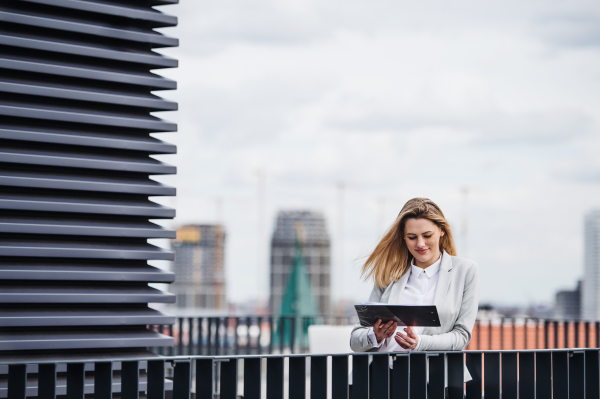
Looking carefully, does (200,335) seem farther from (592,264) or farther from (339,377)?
(592,264)

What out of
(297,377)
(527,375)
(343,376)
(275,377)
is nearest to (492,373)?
(527,375)

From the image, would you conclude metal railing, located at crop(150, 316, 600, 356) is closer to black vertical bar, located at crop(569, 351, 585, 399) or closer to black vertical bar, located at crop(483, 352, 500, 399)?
black vertical bar, located at crop(483, 352, 500, 399)

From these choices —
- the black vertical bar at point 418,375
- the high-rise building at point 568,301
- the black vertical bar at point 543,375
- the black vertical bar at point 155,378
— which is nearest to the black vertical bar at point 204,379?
the black vertical bar at point 155,378

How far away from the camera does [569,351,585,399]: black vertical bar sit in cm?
423

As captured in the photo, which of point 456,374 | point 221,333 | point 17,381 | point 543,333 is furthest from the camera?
point 543,333

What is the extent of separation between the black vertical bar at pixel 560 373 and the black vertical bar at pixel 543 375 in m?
0.08

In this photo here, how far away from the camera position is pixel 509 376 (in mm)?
4141

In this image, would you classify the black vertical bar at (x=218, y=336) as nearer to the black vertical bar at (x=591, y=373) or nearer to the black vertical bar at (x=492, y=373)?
the black vertical bar at (x=492, y=373)

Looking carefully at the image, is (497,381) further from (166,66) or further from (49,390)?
(166,66)

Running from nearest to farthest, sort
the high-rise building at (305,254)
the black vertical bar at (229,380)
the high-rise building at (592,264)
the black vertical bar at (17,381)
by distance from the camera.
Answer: the black vertical bar at (17,381)
the black vertical bar at (229,380)
the high-rise building at (592,264)
the high-rise building at (305,254)

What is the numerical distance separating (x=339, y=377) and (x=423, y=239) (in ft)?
3.44

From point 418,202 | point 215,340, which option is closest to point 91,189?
point 418,202

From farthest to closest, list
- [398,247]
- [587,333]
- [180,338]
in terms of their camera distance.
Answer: [587,333] < [180,338] < [398,247]

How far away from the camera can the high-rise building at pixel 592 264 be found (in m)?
117
